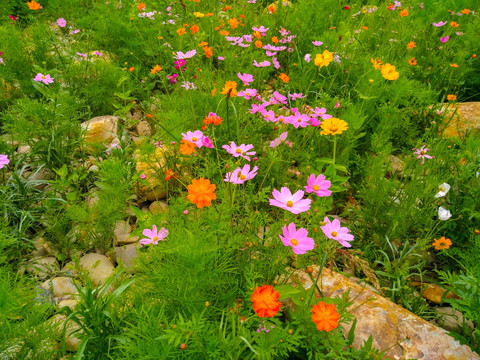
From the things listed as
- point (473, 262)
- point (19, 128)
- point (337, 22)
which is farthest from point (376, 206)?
point (337, 22)

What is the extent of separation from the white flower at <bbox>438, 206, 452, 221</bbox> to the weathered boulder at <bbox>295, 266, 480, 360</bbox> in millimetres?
547

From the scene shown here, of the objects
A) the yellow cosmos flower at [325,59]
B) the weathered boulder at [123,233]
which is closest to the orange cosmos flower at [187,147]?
the weathered boulder at [123,233]

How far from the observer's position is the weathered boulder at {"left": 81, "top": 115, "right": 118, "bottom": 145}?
2.34 m

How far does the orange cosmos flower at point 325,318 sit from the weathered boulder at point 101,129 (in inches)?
75.1

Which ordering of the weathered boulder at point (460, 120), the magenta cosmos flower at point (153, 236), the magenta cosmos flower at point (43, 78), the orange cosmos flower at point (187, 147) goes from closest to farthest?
the magenta cosmos flower at point (153, 236)
the orange cosmos flower at point (187, 147)
the magenta cosmos flower at point (43, 78)
the weathered boulder at point (460, 120)

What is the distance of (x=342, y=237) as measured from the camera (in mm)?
1151

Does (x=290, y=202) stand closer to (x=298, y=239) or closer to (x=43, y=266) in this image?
(x=298, y=239)

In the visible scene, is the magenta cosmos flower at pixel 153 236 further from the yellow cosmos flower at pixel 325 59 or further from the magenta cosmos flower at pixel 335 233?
the yellow cosmos flower at pixel 325 59

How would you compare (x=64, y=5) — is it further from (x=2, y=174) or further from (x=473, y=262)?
(x=473, y=262)

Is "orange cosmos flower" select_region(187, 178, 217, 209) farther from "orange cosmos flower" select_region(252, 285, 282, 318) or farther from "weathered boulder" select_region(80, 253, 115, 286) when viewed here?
"weathered boulder" select_region(80, 253, 115, 286)

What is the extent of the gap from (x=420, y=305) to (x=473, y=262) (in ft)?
1.10

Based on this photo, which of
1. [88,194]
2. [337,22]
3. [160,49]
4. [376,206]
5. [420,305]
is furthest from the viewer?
[337,22]

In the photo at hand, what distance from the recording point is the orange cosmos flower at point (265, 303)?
945 millimetres

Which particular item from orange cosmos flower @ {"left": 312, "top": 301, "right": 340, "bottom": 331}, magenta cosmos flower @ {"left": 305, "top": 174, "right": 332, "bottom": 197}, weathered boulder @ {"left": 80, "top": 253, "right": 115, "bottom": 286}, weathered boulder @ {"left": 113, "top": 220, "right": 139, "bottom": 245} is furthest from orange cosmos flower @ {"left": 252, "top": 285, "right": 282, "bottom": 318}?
weathered boulder @ {"left": 113, "top": 220, "right": 139, "bottom": 245}
